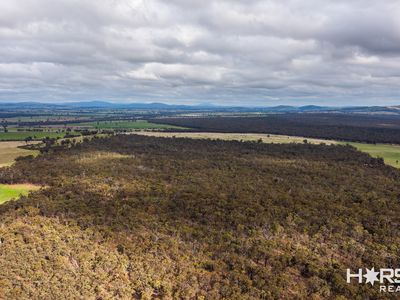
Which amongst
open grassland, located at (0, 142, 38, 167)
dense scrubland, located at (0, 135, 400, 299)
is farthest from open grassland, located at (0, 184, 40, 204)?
open grassland, located at (0, 142, 38, 167)

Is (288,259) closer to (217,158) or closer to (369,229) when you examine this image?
(369,229)

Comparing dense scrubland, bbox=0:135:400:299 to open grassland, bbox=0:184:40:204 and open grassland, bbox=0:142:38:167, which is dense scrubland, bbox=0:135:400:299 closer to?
open grassland, bbox=0:184:40:204

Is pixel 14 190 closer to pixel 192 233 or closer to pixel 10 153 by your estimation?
pixel 192 233

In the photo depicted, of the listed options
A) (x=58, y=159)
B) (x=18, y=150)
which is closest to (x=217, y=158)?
(x=58, y=159)

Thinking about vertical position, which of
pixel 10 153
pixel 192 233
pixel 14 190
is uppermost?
pixel 10 153

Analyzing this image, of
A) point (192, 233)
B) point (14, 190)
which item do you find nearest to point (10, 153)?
point (14, 190)

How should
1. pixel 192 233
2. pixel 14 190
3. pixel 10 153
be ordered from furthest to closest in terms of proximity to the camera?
pixel 10 153
pixel 14 190
pixel 192 233

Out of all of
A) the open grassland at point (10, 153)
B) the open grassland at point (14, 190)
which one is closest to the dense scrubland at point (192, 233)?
the open grassland at point (14, 190)
